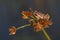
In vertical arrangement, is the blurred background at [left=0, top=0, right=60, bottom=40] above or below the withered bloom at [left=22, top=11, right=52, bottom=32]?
above

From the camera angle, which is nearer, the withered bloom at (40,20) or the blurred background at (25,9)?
the withered bloom at (40,20)

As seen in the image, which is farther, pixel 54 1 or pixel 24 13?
pixel 54 1

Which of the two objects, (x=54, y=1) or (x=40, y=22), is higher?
(x=54, y=1)

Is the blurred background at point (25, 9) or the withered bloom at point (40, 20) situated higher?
the blurred background at point (25, 9)

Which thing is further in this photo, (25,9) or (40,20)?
(25,9)

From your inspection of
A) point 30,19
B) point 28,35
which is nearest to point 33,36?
point 28,35

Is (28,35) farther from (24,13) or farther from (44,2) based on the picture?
(24,13)

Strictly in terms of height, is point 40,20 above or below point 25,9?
below

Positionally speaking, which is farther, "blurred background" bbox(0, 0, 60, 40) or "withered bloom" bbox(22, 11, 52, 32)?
"blurred background" bbox(0, 0, 60, 40)
